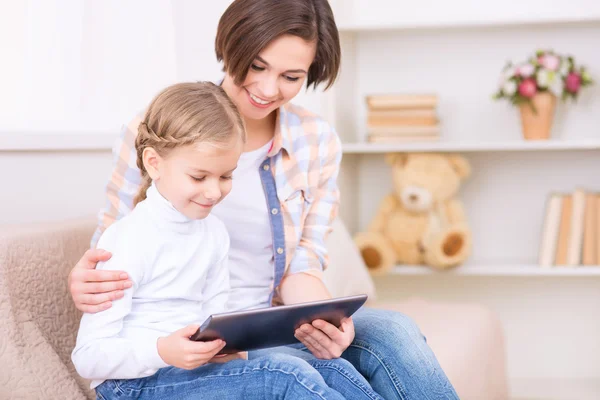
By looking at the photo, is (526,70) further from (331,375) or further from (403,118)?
(331,375)

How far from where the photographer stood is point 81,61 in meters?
1.82

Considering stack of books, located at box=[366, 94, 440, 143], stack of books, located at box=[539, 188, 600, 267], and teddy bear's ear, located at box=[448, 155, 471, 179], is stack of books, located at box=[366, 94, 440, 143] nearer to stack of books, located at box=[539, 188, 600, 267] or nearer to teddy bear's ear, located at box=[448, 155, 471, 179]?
teddy bear's ear, located at box=[448, 155, 471, 179]

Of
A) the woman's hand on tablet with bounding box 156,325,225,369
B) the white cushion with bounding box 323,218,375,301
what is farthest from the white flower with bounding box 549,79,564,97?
the woman's hand on tablet with bounding box 156,325,225,369

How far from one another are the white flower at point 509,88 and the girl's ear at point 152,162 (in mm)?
1880

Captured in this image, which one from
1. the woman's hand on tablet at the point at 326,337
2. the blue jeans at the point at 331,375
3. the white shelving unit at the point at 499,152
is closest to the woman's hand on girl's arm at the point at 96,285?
the blue jeans at the point at 331,375

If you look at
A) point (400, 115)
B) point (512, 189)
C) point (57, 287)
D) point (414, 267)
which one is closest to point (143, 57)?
point (57, 287)

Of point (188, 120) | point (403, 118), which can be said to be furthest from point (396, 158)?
point (188, 120)

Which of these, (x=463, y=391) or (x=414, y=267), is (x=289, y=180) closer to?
(x=463, y=391)

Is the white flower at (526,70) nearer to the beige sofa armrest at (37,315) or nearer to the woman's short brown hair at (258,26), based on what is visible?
the woman's short brown hair at (258,26)

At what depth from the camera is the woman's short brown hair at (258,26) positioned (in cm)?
128

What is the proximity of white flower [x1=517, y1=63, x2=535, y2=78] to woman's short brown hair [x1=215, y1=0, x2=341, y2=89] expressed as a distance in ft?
5.03

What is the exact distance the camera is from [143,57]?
6.57 ft

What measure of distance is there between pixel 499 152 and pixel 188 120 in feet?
6.85

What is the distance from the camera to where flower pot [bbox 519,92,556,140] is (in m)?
2.73
